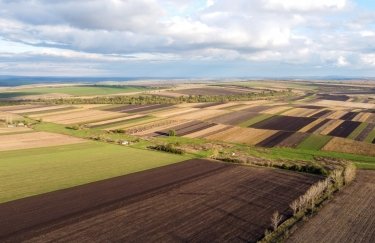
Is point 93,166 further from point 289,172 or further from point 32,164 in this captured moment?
point 289,172

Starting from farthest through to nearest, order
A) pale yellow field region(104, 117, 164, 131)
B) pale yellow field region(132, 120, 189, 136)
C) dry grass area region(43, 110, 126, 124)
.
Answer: dry grass area region(43, 110, 126, 124)
pale yellow field region(104, 117, 164, 131)
pale yellow field region(132, 120, 189, 136)

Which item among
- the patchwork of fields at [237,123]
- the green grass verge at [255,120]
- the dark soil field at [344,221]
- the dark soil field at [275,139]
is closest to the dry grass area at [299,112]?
the patchwork of fields at [237,123]

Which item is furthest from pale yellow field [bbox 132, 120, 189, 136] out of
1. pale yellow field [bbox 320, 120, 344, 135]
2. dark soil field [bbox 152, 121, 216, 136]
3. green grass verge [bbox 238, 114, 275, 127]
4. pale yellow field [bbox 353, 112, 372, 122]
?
pale yellow field [bbox 353, 112, 372, 122]

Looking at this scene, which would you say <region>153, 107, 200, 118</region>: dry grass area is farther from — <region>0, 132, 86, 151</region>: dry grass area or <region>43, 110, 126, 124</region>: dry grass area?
<region>0, 132, 86, 151</region>: dry grass area

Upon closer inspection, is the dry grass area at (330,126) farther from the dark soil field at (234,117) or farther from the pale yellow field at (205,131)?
the pale yellow field at (205,131)

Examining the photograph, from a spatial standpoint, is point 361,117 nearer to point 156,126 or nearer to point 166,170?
point 156,126
